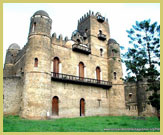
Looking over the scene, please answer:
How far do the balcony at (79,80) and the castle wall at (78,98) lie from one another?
0.49 metres

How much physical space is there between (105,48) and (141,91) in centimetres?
951

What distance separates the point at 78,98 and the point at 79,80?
2.38 metres

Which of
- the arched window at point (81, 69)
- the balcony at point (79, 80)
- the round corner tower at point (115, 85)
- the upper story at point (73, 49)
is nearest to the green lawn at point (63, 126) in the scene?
the balcony at point (79, 80)

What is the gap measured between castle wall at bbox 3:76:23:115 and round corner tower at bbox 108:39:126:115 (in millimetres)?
13482

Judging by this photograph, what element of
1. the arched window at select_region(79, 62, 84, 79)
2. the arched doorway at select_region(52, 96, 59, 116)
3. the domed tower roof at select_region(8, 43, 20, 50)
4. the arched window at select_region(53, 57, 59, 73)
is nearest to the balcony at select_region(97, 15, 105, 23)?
the arched window at select_region(79, 62, 84, 79)

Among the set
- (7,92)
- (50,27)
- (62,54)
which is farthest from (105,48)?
(7,92)

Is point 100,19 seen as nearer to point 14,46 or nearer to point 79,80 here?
point 79,80

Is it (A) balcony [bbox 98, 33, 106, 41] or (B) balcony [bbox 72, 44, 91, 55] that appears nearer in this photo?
(B) balcony [bbox 72, 44, 91, 55]

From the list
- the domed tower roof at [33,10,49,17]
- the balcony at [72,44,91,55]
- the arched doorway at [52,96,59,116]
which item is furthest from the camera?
the balcony at [72,44,91,55]

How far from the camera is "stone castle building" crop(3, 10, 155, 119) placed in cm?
2073

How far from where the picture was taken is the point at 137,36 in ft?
71.6

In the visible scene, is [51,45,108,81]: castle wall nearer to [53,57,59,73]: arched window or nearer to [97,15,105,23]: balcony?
[53,57,59,73]: arched window

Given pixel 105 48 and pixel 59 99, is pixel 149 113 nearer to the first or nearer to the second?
pixel 105 48

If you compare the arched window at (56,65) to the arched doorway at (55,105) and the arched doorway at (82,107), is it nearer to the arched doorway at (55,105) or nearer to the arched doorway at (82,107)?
the arched doorway at (55,105)
